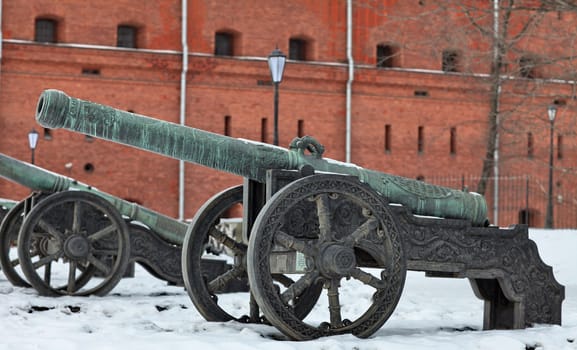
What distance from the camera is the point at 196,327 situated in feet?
21.4

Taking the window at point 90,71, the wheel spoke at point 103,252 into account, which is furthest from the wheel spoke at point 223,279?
the window at point 90,71

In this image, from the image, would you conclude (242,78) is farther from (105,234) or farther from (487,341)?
(487,341)

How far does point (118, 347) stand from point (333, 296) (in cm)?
134

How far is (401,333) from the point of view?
22.4ft

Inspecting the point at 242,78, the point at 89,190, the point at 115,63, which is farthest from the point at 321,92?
the point at 89,190

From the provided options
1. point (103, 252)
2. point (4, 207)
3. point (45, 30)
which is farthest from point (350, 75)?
point (103, 252)

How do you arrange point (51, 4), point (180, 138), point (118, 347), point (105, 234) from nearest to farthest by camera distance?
1. point (118, 347)
2. point (180, 138)
3. point (105, 234)
4. point (51, 4)

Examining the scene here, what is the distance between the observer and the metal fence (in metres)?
29.4

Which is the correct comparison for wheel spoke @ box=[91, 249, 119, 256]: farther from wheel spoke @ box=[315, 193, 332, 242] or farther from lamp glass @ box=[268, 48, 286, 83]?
lamp glass @ box=[268, 48, 286, 83]

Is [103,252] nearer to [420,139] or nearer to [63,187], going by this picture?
[63,187]

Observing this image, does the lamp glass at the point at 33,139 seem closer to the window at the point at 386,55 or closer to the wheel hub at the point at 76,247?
the window at the point at 386,55

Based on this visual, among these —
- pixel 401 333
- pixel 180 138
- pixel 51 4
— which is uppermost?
pixel 51 4

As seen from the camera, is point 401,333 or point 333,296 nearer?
point 333,296

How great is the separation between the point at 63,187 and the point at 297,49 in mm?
19238
